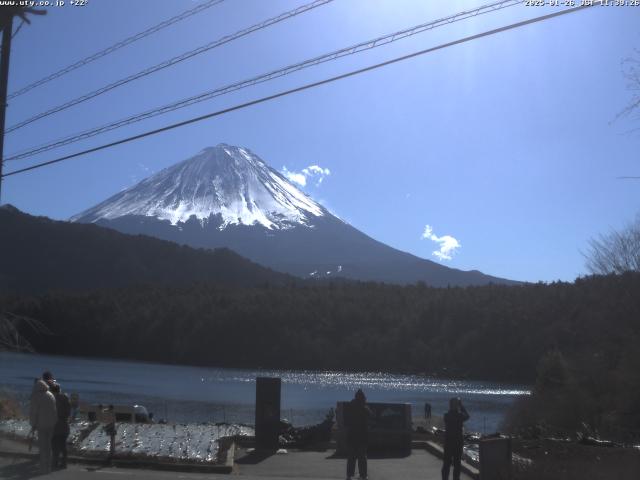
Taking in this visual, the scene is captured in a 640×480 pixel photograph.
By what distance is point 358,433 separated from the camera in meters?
12.1

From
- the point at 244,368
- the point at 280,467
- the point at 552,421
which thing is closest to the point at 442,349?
the point at 244,368

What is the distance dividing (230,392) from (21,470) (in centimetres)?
5203

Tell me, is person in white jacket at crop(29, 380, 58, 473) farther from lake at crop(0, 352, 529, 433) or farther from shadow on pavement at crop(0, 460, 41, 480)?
lake at crop(0, 352, 529, 433)

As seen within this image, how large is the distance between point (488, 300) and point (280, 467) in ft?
315

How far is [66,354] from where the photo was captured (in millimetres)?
117188

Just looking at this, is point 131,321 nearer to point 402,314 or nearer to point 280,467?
point 402,314

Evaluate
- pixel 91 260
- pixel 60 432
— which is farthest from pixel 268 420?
pixel 91 260

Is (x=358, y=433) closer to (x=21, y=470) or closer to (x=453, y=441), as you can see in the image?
(x=453, y=441)

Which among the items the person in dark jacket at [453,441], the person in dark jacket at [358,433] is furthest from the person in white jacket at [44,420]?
the person in dark jacket at [453,441]

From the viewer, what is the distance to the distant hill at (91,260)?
14050 cm

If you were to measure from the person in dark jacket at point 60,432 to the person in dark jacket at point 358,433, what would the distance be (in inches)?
171

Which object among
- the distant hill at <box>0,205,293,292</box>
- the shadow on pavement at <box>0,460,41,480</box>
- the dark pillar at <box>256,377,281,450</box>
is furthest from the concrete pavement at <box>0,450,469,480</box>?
the distant hill at <box>0,205,293,292</box>

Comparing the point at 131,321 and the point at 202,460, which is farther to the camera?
the point at 131,321

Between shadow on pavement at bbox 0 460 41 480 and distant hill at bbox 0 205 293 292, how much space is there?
409 feet
